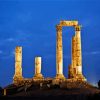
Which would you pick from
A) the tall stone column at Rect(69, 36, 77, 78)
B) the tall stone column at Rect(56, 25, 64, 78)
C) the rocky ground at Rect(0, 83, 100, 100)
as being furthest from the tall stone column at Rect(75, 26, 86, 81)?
the rocky ground at Rect(0, 83, 100, 100)

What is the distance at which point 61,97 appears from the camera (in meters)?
57.6

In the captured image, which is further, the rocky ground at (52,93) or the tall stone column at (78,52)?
the tall stone column at (78,52)

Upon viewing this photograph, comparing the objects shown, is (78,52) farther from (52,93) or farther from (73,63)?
(52,93)

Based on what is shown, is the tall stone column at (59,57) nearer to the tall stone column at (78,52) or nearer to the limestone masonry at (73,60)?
the limestone masonry at (73,60)

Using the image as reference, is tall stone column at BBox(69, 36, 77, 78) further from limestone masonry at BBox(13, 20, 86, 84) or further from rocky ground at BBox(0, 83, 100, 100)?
rocky ground at BBox(0, 83, 100, 100)

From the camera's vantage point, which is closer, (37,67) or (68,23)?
(68,23)

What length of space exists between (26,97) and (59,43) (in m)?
16.3

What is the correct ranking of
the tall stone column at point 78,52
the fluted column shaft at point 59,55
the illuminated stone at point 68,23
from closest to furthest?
1. the fluted column shaft at point 59,55
2. the tall stone column at point 78,52
3. the illuminated stone at point 68,23

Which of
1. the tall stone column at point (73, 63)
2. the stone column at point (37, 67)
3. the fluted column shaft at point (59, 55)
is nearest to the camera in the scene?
the fluted column shaft at point (59, 55)

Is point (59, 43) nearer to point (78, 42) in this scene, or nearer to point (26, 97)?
point (78, 42)

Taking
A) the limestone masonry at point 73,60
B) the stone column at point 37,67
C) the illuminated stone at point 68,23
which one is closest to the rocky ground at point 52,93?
the limestone masonry at point 73,60

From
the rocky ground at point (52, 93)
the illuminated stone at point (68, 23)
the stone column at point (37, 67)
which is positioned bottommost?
the rocky ground at point (52, 93)

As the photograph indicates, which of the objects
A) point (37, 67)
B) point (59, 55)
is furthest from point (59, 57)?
point (37, 67)

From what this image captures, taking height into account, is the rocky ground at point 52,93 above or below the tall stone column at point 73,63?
below
